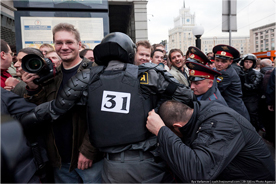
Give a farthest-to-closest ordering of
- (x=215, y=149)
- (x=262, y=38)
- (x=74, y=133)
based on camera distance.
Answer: (x=262, y=38) < (x=74, y=133) < (x=215, y=149)

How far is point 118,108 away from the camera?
4.87ft

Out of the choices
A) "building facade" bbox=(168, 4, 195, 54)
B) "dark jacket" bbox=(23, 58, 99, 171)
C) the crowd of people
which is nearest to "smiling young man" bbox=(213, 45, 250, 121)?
the crowd of people

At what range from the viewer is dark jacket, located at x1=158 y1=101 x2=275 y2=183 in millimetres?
1243

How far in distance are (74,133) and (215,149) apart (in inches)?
49.4

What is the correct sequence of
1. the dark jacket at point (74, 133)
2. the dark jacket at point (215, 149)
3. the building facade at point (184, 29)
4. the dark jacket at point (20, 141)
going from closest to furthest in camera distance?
the dark jacket at point (20, 141) < the dark jacket at point (215, 149) < the dark jacket at point (74, 133) < the building facade at point (184, 29)

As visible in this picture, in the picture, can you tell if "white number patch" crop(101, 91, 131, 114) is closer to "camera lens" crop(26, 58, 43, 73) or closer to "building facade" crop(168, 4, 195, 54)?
"camera lens" crop(26, 58, 43, 73)

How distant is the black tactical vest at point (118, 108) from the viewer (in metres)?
1.49

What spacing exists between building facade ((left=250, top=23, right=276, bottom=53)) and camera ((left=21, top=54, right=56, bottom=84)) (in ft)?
256

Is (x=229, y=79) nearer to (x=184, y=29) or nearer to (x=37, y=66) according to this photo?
(x=37, y=66)

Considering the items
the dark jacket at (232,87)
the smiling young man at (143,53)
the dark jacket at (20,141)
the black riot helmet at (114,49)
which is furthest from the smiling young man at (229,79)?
the dark jacket at (20,141)

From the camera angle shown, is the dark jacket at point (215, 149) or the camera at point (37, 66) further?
the camera at point (37, 66)

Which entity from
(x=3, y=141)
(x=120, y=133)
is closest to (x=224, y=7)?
(x=120, y=133)

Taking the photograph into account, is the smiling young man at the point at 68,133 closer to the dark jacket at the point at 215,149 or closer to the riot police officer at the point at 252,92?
the dark jacket at the point at 215,149

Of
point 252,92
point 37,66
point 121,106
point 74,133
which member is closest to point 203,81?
point 121,106
